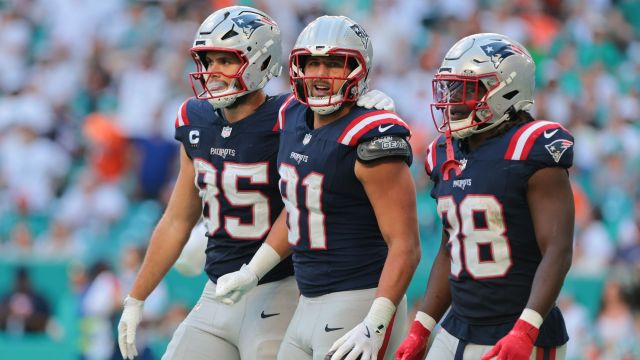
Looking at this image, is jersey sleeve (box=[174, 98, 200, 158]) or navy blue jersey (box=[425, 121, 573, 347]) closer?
navy blue jersey (box=[425, 121, 573, 347])

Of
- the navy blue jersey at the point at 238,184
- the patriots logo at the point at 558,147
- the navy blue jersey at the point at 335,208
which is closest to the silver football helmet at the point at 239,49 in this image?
the navy blue jersey at the point at 238,184

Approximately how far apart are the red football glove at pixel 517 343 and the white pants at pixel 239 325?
1.26m

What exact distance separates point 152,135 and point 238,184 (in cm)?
608

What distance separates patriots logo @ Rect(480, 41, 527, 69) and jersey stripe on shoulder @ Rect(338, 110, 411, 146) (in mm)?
448

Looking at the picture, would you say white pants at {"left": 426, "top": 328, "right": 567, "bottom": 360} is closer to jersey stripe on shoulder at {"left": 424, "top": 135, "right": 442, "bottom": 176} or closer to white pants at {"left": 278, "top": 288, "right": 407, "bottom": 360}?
white pants at {"left": 278, "top": 288, "right": 407, "bottom": 360}

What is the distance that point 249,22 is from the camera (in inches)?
211

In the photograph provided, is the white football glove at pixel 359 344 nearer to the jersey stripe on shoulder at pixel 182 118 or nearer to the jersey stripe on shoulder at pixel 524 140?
the jersey stripe on shoulder at pixel 524 140

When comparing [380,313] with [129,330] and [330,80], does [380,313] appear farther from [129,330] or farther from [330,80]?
[129,330]

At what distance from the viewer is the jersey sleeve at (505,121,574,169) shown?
4332 millimetres

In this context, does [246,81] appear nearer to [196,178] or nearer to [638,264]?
[196,178]

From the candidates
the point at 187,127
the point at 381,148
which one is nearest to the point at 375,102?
the point at 381,148

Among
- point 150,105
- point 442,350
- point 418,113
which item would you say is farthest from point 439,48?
point 442,350

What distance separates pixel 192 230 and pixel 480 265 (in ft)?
5.93

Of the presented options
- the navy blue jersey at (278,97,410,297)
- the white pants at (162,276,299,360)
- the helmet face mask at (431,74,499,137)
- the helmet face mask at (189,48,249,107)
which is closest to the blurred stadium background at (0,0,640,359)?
the white pants at (162,276,299,360)
